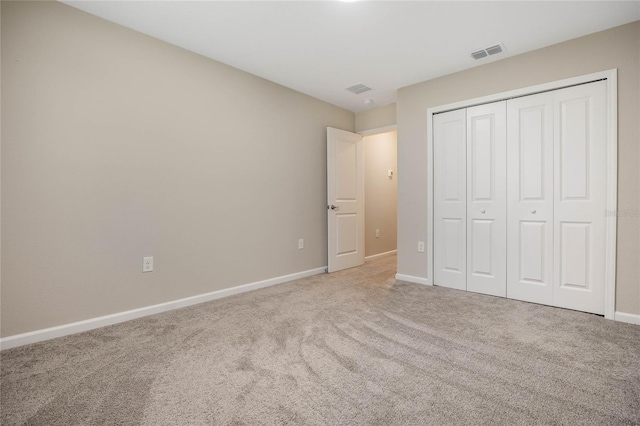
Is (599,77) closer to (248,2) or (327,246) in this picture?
(248,2)

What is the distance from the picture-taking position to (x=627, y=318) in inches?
94.7

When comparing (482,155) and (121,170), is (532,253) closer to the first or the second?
(482,155)

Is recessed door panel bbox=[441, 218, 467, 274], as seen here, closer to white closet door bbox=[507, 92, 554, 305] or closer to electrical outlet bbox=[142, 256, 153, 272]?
white closet door bbox=[507, 92, 554, 305]

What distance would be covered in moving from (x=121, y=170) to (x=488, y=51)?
140 inches

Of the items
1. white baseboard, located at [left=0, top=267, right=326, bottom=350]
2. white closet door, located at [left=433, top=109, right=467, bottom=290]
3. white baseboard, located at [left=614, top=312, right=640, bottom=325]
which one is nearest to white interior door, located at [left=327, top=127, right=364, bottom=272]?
white baseboard, located at [left=0, top=267, right=326, bottom=350]

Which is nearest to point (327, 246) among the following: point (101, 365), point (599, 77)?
point (101, 365)

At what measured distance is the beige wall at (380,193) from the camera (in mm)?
5289

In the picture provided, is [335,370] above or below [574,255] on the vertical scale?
below

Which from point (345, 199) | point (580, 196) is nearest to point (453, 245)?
point (580, 196)

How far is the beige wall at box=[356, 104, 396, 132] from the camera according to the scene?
173 inches

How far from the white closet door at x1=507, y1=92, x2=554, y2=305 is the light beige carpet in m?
0.29

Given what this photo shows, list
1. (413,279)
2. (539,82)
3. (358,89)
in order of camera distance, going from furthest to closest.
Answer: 1. (358,89)
2. (413,279)
3. (539,82)

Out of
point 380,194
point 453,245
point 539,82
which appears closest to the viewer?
point 539,82

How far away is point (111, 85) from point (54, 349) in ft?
6.60
